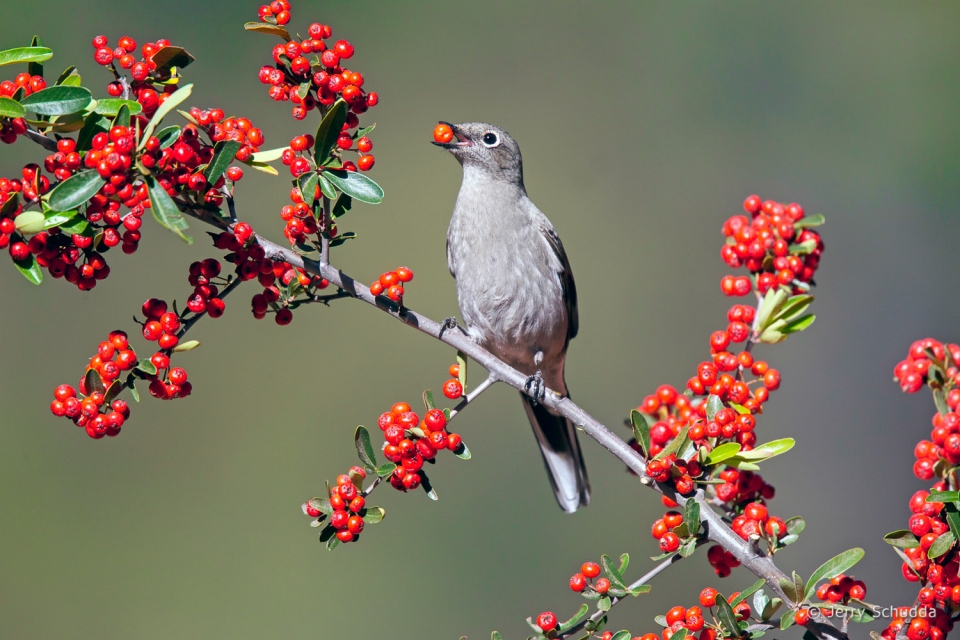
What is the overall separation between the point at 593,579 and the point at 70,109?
1905mm

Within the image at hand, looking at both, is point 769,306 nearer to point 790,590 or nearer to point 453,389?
point 790,590

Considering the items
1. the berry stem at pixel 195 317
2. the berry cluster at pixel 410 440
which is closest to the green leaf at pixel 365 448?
the berry cluster at pixel 410 440

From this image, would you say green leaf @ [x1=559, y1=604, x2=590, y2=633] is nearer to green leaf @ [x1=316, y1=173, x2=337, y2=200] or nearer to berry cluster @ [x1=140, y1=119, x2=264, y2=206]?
green leaf @ [x1=316, y1=173, x2=337, y2=200]

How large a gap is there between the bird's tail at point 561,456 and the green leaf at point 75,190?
2.53 m

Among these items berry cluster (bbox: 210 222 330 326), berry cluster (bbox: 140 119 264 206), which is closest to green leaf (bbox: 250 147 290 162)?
berry cluster (bbox: 140 119 264 206)

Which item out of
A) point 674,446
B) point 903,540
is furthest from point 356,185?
point 903,540

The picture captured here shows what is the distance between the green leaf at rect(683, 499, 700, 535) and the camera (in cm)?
227

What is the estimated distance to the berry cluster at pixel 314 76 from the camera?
91.5 inches

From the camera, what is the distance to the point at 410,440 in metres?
2.43

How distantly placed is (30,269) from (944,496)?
228 cm

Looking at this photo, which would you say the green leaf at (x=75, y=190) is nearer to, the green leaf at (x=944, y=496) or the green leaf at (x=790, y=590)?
the green leaf at (x=790, y=590)

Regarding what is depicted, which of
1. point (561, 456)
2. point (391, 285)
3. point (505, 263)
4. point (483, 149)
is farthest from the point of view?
point (483, 149)

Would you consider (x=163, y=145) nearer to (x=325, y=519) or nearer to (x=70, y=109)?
(x=70, y=109)

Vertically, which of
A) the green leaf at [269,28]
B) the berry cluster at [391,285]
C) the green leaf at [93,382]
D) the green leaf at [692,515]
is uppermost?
the green leaf at [269,28]
